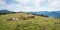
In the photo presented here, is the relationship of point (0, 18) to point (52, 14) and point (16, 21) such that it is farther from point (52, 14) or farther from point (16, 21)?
point (52, 14)

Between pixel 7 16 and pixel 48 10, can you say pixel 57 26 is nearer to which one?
pixel 48 10

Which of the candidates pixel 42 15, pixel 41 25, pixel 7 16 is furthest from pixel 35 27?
pixel 7 16

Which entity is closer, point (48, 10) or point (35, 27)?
point (35, 27)

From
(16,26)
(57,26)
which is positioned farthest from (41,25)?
(16,26)

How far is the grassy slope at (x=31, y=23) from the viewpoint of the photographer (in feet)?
10.6

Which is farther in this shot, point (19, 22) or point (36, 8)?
point (36, 8)

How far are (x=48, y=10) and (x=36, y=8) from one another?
0.35m

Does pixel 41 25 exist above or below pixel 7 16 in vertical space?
below

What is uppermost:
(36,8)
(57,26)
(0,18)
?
(36,8)

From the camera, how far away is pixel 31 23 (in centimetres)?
333

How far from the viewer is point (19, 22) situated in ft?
10.9

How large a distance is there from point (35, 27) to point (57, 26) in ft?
1.98

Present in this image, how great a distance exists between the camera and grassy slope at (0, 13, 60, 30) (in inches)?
127

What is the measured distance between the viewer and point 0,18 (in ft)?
11.1
